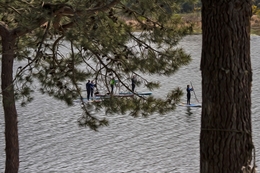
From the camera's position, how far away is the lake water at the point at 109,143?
1852 cm

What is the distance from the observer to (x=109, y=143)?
21016mm

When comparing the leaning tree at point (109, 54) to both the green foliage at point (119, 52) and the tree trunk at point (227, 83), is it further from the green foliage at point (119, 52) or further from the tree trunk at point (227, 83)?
the tree trunk at point (227, 83)

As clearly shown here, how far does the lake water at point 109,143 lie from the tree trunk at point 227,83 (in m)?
13.8

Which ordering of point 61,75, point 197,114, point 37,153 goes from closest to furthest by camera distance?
1. point 61,75
2. point 37,153
3. point 197,114

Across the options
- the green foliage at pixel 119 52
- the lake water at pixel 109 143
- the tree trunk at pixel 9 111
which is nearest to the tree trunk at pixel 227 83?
the green foliage at pixel 119 52

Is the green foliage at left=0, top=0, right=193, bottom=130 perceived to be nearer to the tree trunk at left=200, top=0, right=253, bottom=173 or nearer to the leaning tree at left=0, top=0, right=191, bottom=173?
the leaning tree at left=0, top=0, right=191, bottom=173

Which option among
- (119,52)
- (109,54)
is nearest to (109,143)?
(109,54)

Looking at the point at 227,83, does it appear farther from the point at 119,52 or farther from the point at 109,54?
the point at 109,54

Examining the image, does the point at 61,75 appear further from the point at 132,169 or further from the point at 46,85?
the point at 132,169

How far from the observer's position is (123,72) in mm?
10305

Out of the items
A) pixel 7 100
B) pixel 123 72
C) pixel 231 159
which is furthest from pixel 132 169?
pixel 231 159

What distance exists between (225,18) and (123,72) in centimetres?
633

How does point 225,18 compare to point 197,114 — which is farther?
point 197,114

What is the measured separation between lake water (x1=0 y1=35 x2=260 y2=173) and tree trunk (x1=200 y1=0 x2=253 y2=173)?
1385 centimetres
